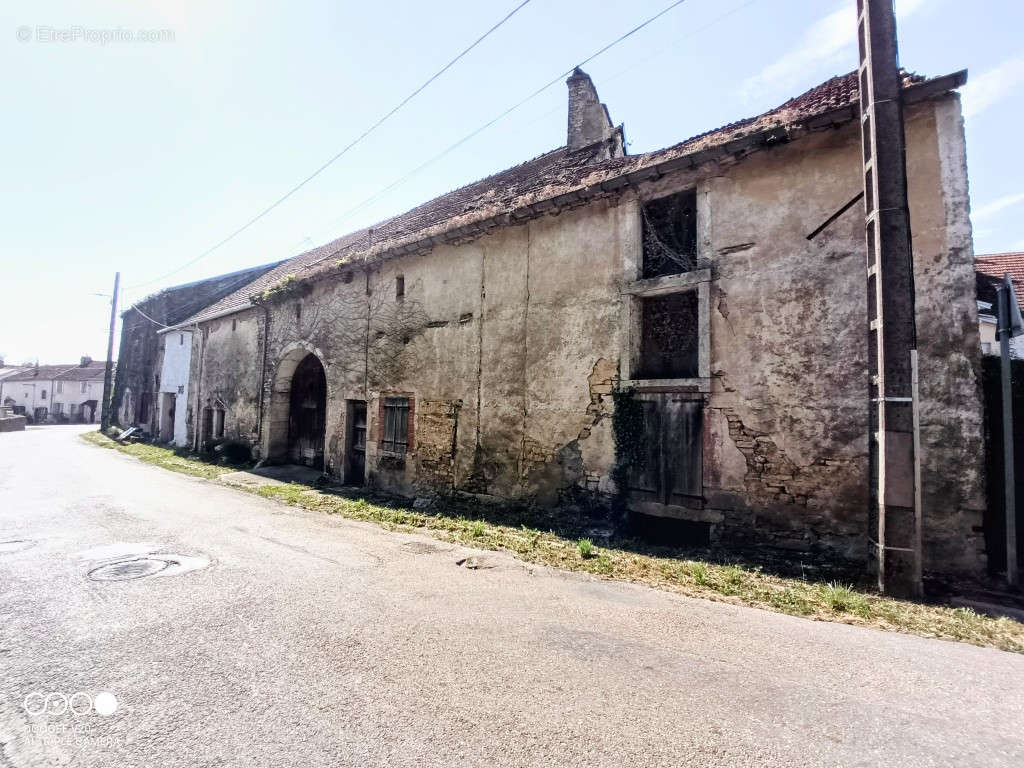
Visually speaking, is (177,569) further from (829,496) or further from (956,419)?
(956,419)

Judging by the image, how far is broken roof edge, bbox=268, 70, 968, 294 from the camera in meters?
5.70

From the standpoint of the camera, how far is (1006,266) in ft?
45.6

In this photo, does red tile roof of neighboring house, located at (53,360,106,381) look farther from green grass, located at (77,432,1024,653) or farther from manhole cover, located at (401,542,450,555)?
manhole cover, located at (401,542,450,555)

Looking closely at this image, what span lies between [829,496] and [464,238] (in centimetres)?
771

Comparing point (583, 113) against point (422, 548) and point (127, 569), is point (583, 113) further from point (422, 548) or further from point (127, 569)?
point (127, 569)

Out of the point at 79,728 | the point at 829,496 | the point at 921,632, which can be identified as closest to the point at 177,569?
the point at 79,728

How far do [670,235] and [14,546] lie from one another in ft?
30.1

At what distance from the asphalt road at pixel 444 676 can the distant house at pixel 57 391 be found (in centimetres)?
6698

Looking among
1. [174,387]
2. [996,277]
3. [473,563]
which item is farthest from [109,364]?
[996,277]

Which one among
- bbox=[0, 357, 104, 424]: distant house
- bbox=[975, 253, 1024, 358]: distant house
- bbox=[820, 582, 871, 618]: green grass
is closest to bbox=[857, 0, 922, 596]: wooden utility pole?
bbox=[820, 582, 871, 618]: green grass

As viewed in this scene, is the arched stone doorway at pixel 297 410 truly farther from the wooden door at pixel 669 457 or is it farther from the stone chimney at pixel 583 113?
the wooden door at pixel 669 457

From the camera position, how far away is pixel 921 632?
3.93m

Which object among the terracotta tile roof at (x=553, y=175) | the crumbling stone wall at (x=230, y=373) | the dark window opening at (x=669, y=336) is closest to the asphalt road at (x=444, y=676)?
the dark window opening at (x=669, y=336)

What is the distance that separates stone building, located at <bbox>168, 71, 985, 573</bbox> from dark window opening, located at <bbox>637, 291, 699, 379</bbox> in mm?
31
